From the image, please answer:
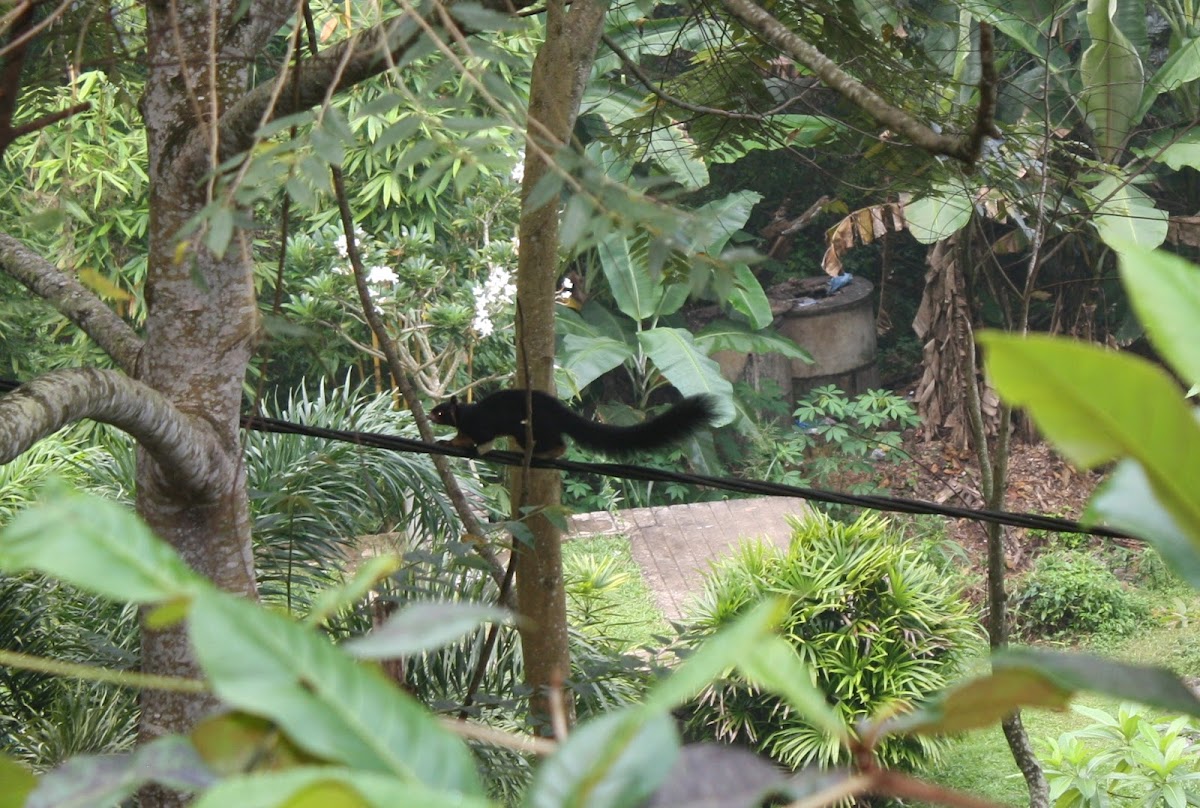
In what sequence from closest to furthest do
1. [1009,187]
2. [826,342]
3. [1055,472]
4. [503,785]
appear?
[1009,187], [503,785], [1055,472], [826,342]

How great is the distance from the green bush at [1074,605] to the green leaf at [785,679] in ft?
25.6

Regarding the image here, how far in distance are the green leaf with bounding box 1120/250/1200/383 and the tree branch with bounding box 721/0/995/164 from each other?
3.47 ft

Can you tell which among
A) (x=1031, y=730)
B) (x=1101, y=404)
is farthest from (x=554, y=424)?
(x=1031, y=730)

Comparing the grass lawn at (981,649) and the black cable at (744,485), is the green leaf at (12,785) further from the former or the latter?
the grass lawn at (981,649)

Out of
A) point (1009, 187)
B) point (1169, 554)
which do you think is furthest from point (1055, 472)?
point (1169, 554)

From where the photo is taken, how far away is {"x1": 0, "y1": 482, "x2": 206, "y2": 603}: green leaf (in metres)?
0.40

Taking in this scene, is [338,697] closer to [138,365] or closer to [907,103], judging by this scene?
[138,365]

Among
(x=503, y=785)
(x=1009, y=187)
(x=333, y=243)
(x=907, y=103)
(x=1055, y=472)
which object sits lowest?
(x=1055, y=472)

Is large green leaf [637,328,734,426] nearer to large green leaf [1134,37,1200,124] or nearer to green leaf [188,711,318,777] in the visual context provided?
large green leaf [1134,37,1200,124]

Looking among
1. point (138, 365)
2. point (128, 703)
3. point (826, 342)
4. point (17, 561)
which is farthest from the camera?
point (826, 342)

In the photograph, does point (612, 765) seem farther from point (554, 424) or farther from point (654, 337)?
point (654, 337)

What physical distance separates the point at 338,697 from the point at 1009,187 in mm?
2801

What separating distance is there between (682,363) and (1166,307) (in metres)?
7.21

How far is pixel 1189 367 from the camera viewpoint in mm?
418
